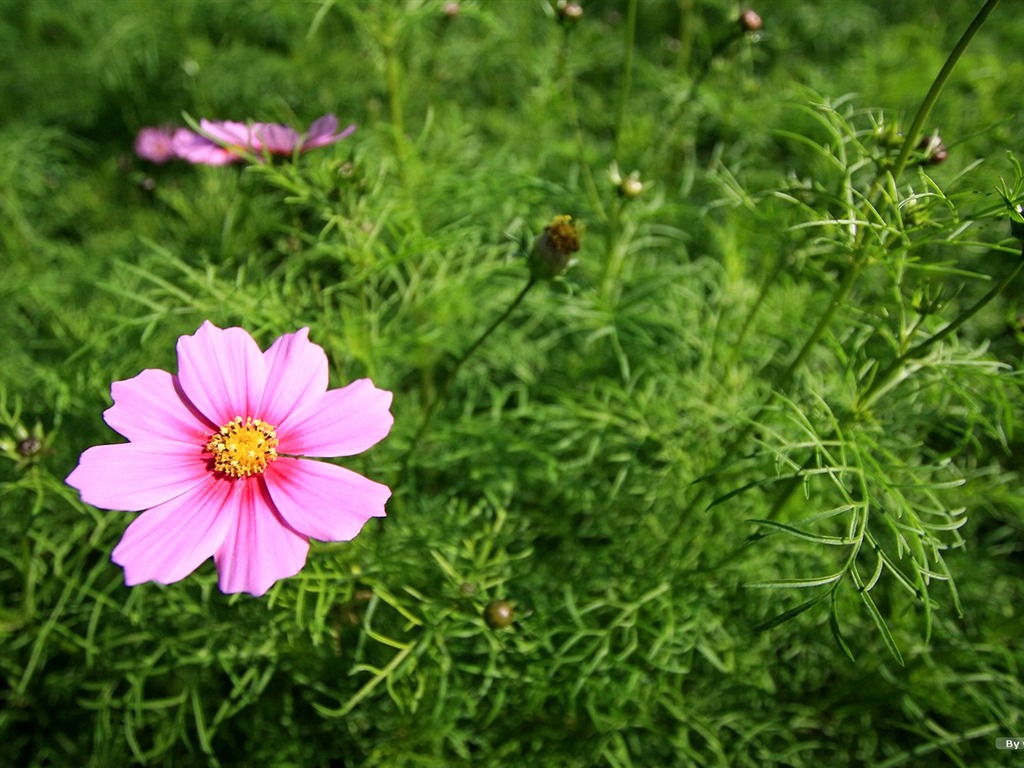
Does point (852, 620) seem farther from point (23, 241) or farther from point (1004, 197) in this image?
point (23, 241)

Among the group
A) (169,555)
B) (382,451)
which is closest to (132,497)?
(169,555)

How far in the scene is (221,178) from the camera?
2154mm

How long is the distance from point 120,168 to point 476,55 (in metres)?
1.13

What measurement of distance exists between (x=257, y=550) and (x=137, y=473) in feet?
0.51

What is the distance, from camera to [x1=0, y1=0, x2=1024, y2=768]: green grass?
1070 mm

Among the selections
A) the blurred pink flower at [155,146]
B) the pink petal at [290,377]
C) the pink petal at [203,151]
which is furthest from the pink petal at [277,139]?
the blurred pink flower at [155,146]

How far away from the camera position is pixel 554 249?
0.92 meters

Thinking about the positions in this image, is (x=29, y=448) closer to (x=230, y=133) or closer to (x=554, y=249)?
(x=230, y=133)

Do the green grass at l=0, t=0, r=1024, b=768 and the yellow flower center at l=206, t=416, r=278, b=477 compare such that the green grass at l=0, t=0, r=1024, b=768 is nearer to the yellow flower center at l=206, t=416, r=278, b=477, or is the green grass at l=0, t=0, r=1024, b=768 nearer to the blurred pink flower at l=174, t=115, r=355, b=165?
the blurred pink flower at l=174, t=115, r=355, b=165

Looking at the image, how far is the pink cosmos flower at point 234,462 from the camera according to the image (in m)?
0.75

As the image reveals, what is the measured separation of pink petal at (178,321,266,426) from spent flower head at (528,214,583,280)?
35 cm

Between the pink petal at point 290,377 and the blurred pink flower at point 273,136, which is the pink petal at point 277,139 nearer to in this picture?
the blurred pink flower at point 273,136

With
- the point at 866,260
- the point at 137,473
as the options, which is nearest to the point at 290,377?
the point at 137,473

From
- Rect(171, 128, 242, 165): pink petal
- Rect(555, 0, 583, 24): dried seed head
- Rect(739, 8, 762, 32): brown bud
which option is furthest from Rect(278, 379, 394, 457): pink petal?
Rect(739, 8, 762, 32): brown bud
